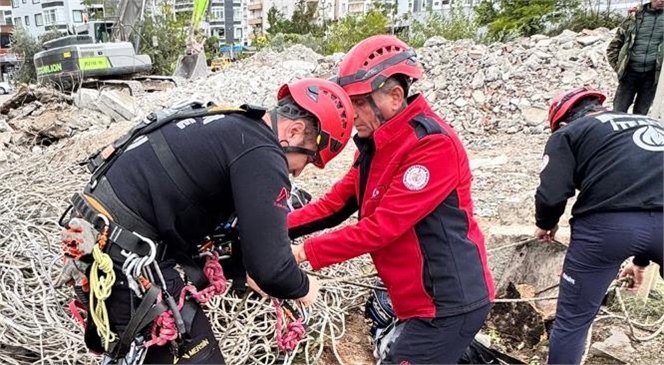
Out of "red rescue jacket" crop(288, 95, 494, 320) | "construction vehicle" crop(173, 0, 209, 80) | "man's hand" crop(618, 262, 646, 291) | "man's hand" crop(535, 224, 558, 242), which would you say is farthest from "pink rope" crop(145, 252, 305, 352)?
"construction vehicle" crop(173, 0, 209, 80)

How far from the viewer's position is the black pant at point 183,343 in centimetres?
180

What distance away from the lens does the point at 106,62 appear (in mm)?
14258

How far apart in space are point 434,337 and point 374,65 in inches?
41.9

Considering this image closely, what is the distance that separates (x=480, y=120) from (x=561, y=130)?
7.23m

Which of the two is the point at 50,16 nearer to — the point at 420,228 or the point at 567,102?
the point at 567,102

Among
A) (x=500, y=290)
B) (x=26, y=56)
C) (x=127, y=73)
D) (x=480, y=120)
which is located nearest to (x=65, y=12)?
(x=26, y=56)

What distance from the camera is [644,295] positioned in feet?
11.2

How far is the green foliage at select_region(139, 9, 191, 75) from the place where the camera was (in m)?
22.5

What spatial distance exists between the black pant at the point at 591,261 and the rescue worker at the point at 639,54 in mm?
4400

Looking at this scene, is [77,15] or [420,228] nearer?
[420,228]

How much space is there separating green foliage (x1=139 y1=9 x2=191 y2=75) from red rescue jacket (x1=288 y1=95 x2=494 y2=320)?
2136 centimetres

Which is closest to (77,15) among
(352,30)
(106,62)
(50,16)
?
(50,16)

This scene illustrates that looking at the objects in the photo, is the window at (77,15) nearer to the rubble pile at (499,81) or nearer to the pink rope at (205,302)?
the rubble pile at (499,81)

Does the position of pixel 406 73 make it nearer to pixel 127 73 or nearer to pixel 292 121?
pixel 292 121
